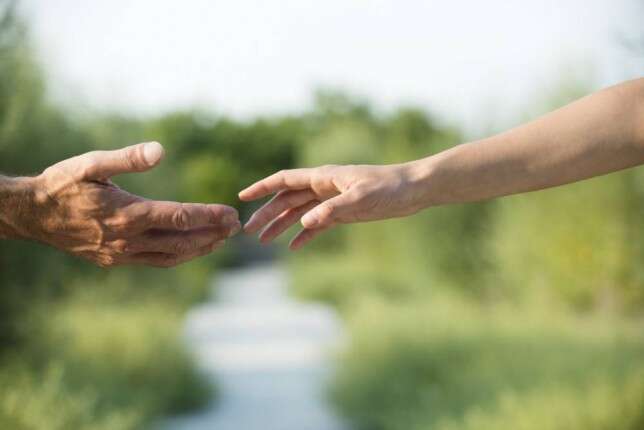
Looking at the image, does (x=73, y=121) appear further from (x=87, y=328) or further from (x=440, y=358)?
(x=440, y=358)

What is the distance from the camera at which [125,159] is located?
6.23ft

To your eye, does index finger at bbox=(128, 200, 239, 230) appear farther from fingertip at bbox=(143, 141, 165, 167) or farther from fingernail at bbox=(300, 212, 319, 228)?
fingernail at bbox=(300, 212, 319, 228)

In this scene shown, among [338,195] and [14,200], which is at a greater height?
[14,200]

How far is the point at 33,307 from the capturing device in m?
5.02

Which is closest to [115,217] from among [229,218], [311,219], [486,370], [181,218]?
[181,218]

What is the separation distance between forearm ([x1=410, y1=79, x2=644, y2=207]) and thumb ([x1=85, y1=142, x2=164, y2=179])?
1.99 feet

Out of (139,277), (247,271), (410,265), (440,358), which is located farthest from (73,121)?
(247,271)

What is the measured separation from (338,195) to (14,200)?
0.87 m

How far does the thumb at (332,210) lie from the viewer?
5.79 feet

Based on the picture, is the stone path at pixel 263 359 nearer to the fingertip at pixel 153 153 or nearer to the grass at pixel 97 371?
the grass at pixel 97 371

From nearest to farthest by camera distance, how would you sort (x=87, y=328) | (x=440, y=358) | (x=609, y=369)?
1. (x=609, y=369)
2. (x=440, y=358)
3. (x=87, y=328)

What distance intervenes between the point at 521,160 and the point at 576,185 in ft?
18.9

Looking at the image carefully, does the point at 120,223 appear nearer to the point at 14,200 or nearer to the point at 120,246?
the point at 120,246

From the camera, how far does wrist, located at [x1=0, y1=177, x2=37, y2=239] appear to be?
2.06 meters
